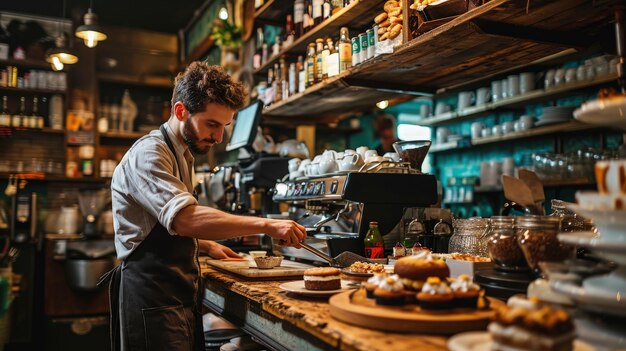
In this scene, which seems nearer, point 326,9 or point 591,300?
point 591,300

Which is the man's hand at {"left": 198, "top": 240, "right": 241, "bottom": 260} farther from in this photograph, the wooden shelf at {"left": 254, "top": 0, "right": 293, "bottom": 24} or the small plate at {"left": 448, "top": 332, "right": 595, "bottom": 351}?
the wooden shelf at {"left": 254, "top": 0, "right": 293, "bottom": 24}

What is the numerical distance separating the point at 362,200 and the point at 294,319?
0.93 metres

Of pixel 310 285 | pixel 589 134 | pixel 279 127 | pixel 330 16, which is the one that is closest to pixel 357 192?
pixel 310 285

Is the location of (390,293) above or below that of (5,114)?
below

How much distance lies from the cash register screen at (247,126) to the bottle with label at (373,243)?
1446mm

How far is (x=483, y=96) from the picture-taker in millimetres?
5273

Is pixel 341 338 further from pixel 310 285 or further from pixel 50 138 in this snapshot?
pixel 50 138

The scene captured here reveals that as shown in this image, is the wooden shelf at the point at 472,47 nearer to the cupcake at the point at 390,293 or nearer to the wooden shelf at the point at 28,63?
the cupcake at the point at 390,293

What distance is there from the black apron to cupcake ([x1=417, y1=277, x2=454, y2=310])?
1020 mm

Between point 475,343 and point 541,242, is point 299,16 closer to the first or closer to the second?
point 541,242

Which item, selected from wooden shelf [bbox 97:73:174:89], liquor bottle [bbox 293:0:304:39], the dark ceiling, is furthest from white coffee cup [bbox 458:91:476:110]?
wooden shelf [bbox 97:73:174:89]

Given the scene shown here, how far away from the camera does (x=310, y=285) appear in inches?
68.4

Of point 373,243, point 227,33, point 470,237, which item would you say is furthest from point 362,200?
point 227,33

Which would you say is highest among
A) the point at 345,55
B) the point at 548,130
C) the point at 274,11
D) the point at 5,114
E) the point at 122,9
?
the point at 122,9
